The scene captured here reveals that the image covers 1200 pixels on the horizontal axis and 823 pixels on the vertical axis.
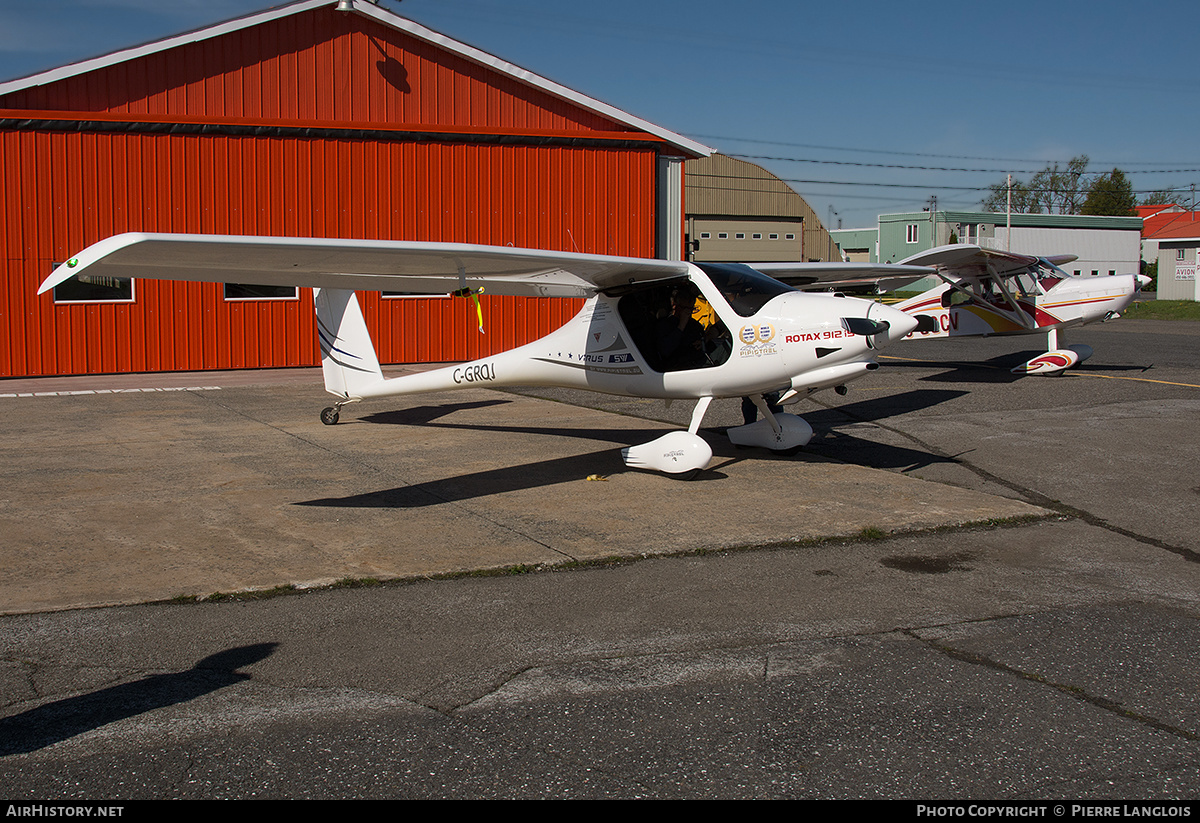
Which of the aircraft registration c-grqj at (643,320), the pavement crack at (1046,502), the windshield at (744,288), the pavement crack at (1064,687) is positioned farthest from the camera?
the windshield at (744,288)

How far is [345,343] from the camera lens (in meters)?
11.6

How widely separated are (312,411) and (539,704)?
10.0 m

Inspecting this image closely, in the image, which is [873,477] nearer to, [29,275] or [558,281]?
[558,281]

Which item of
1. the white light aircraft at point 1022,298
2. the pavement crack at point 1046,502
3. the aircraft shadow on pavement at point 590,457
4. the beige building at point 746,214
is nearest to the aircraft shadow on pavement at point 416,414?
the aircraft shadow on pavement at point 590,457

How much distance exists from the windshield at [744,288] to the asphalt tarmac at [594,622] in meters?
1.60

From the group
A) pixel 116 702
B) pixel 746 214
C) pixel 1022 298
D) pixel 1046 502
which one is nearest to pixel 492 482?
pixel 1046 502

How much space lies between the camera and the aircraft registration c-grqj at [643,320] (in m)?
7.53

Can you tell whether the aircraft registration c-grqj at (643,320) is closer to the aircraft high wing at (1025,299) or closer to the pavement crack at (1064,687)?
the pavement crack at (1064,687)

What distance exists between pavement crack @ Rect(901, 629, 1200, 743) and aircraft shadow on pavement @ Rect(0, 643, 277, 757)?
3.23m

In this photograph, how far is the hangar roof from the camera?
54.3 ft

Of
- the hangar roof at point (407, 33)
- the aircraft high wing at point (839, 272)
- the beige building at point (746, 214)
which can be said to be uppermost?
the beige building at point (746, 214)

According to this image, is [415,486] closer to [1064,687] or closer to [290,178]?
[1064,687]

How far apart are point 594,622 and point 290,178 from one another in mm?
15396

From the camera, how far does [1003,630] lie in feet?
16.1
